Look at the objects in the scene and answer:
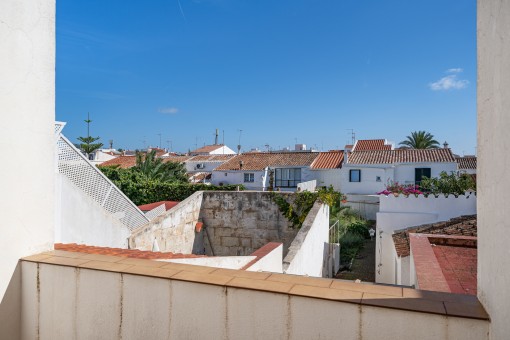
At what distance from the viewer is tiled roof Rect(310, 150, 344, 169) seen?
3209cm

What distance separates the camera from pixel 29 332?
2.11 meters

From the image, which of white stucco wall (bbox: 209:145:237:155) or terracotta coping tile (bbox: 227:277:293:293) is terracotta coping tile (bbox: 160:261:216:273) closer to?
terracotta coping tile (bbox: 227:277:293:293)

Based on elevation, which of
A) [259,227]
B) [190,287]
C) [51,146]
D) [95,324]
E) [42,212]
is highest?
[51,146]

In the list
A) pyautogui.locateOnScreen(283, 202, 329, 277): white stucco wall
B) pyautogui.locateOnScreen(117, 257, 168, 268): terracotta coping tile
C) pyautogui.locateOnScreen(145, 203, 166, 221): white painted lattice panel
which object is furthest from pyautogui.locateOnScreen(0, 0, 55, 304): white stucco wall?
pyautogui.locateOnScreen(145, 203, 166, 221): white painted lattice panel

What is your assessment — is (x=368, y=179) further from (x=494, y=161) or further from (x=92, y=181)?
(x=494, y=161)

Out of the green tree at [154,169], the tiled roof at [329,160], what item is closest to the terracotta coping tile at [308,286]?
the green tree at [154,169]

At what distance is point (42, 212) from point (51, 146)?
43 centimetres

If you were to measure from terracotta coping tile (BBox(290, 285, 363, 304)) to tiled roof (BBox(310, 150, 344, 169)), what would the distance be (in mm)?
30891

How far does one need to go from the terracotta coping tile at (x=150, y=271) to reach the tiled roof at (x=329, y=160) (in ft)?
101

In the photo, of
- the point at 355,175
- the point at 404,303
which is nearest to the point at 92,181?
the point at 404,303

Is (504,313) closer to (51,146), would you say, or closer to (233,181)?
(51,146)

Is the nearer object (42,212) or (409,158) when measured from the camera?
(42,212)

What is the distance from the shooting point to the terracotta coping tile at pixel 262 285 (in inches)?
63.4

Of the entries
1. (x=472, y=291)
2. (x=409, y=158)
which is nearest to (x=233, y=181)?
(x=409, y=158)
